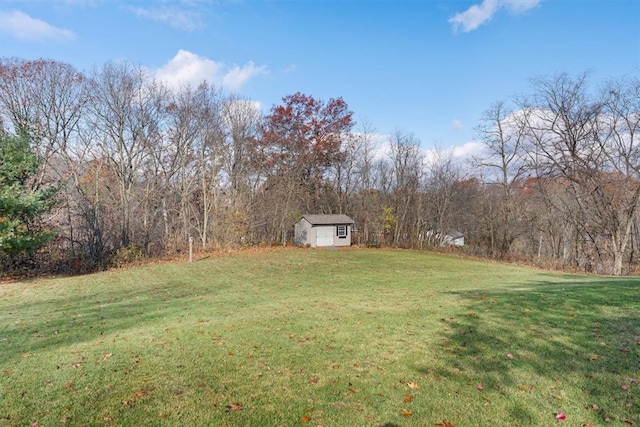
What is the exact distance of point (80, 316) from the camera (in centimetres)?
717

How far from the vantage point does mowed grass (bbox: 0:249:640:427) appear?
127 inches

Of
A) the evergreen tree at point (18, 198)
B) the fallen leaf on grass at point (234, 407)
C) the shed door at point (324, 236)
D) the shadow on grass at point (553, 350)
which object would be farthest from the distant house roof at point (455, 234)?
the fallen leaf on grass at point (234, 407)

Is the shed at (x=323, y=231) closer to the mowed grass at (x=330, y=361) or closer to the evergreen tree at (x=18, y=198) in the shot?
the evergreen tree at (x=18, y=198)

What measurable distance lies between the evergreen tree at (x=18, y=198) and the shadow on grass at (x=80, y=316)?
520cm

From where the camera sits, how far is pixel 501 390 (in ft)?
11.8

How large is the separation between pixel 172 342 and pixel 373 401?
3.27 meters

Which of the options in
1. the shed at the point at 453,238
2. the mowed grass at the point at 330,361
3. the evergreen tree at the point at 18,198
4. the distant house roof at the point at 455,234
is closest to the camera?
the mowed grass at the point at 330,361

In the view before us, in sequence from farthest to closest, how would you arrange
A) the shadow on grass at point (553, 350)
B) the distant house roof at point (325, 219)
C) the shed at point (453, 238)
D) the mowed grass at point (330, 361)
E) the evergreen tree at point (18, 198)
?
the shed at point (453, 238) → the distant house roof at point (325, 219) → the evergreen tree at point (18, 198) → the shadow on grass at point (553, 350) → the mowed grass at point (330, 361)

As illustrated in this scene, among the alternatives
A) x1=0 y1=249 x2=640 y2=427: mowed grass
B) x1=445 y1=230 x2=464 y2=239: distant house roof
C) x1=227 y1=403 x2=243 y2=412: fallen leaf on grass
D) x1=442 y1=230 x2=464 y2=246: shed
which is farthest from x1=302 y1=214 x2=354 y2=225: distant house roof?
x1=227 y1=403 x2=243 y2=412: fallen leaf on grass

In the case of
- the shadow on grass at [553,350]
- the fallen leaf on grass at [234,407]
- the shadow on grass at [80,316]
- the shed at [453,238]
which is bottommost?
the shadow on grass at [80,316]

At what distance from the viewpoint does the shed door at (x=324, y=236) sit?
25766mm

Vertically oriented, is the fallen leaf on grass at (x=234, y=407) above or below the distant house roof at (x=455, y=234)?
below

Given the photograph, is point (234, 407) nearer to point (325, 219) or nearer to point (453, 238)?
point (325, 219)

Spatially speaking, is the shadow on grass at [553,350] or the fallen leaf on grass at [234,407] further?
the shadow on grass at [553,350]
